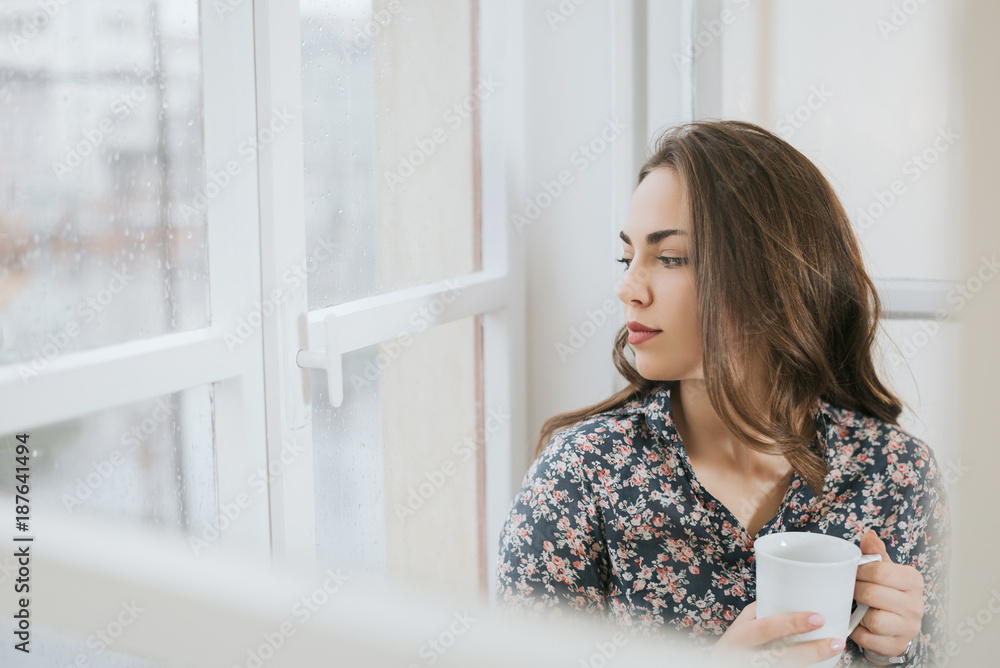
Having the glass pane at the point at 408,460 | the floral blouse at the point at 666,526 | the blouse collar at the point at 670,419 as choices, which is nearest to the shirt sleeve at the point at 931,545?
the floral blouse at the point at 666,526

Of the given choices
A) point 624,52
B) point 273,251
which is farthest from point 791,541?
point 624,52

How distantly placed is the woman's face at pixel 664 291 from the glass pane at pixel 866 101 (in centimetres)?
49

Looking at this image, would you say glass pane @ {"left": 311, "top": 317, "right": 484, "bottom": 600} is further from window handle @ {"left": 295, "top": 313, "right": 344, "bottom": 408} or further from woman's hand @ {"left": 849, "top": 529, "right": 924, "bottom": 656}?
woman's hand @ {"left": 849, "top": 529, "right": 924, "bottom": 656}

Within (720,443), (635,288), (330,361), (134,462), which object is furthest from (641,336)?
(134,462)

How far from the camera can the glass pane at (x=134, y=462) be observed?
2.11 feet

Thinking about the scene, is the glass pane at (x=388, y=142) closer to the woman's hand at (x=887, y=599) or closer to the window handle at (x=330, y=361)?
the window handle at (x=330, y=361)

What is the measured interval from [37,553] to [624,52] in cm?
135

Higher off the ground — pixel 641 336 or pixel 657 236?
pixel 657 236

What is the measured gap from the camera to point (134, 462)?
73cm

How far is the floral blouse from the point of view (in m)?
0.88

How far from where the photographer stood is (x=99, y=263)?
0.69 m

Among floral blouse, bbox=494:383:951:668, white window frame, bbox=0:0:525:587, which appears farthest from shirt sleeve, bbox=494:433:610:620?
white window frame, bbox=0:0:525:587

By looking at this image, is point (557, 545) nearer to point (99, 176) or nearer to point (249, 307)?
point (249, 307)

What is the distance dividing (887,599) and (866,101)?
2.69ft
